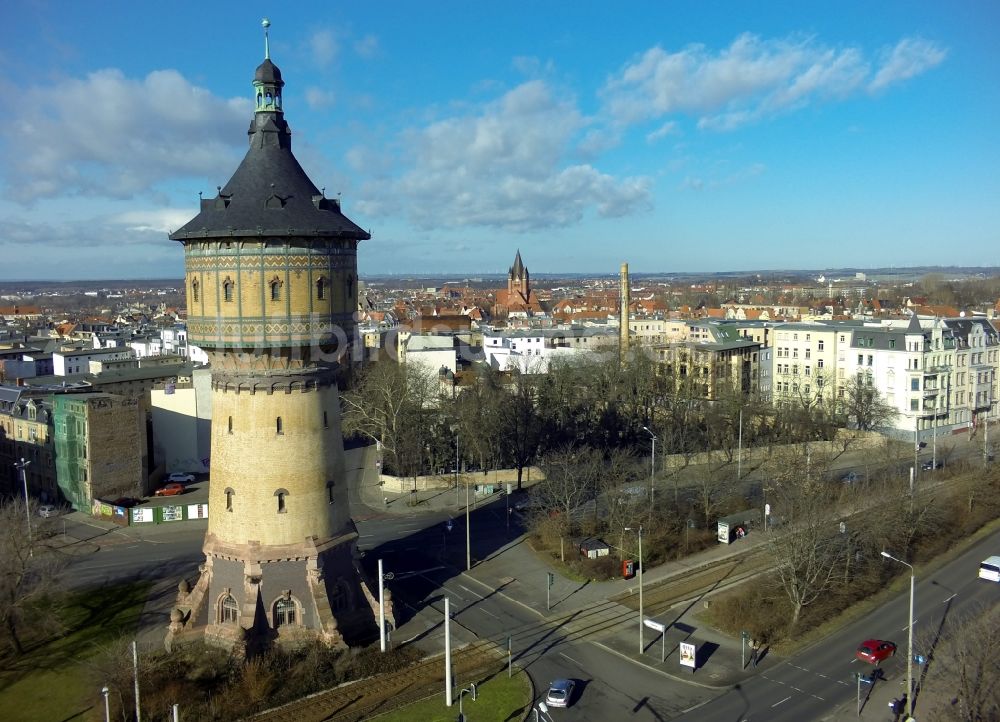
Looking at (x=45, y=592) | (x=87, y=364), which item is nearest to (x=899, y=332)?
(x=45, y=592)

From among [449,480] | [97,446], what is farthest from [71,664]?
[449,480]

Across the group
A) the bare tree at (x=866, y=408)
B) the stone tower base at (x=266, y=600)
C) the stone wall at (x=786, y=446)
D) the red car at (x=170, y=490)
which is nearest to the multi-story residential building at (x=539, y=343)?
the bare tree at (x=866, y=408)

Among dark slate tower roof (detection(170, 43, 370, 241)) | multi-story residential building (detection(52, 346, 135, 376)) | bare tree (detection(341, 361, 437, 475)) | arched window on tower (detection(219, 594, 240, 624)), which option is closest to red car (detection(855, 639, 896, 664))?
arched window on tower (detection(219, 594, 240, 624))

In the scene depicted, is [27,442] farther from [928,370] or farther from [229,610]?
[928,370]

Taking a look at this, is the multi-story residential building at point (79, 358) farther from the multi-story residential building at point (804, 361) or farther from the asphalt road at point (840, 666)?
the asphalt road at point (840, 666)

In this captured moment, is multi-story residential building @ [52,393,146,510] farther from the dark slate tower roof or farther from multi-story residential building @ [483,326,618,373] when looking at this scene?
multi-story residential building @ [483,326,618,373]

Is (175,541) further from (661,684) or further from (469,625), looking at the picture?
(661,684)

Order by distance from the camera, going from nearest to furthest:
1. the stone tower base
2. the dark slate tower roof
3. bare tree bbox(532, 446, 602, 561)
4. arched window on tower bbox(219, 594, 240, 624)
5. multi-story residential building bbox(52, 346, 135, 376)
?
1. the dark slate tower roof
2. the stone tower base
3. arched window on tower bbox(219, 594, 240, 624)
4. bare tree bbox(532, 446, 602, 561)
5. multi-story residential building bbox(52, 346, 135, 376)
